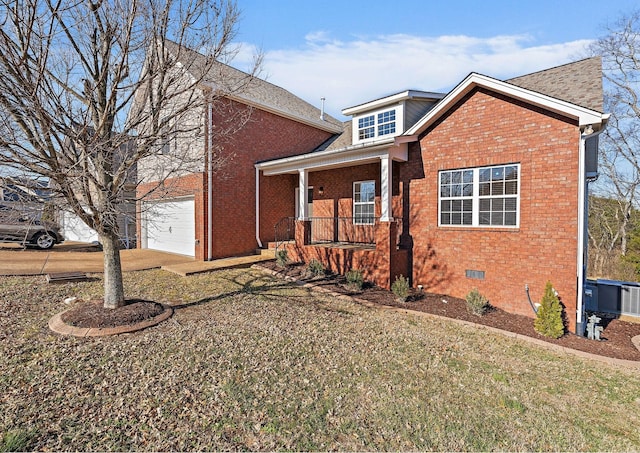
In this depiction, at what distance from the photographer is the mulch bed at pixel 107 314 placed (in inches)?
213

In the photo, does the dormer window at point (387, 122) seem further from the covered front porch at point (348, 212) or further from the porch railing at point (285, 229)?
the porch railing at point (285, 229)

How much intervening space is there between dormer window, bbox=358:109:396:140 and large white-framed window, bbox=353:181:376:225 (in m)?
1.81

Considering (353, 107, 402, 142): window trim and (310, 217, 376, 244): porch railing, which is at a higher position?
(353, 107, 402, 142): window trim

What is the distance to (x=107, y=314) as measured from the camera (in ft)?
18.7

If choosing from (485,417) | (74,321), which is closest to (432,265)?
(485,417)

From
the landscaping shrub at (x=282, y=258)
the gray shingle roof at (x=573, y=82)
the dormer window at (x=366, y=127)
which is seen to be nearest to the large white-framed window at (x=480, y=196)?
the gray shingle roof at (x=573, y=82)

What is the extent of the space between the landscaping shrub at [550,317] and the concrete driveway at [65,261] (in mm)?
10351

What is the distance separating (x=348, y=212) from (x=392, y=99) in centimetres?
422

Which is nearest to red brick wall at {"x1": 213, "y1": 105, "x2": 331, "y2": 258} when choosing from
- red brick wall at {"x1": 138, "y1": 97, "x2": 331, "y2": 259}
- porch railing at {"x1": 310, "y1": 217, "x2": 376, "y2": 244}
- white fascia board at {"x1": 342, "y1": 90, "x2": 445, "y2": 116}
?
red brick wall at {"x1": 138, "y1": 97, "x2": 331, "y2": 259}

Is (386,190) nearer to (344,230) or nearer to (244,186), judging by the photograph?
(344,230)

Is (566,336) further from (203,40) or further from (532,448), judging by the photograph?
(203,40)

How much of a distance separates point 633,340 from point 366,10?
9.71 m

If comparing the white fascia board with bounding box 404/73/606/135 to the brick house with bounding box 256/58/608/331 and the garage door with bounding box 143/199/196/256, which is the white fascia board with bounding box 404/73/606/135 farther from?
the garage door with bounding box 143/199/196/256

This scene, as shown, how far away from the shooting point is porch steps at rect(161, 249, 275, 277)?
32.4ft
